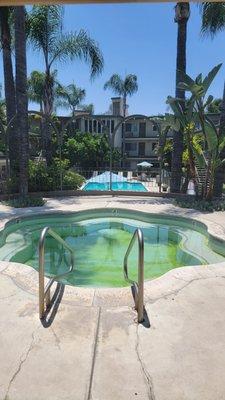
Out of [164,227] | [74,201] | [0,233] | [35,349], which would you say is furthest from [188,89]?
[35,349]

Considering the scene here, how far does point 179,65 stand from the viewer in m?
14.0

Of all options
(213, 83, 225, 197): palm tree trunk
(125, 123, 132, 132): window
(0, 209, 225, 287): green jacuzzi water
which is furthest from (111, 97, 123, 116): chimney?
(0, 209, 225, 287): green jacuzzi water

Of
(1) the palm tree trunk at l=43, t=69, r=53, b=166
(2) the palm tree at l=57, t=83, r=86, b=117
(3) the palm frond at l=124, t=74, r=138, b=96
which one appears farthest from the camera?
(3) the palm frond at l=124, t=74, r=138, b=96

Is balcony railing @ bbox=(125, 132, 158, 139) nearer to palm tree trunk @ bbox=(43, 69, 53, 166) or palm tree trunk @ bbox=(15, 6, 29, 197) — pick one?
palm tree trunk @ bbox=(43, 69, 53, 166)

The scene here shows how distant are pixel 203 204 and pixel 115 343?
362 inches

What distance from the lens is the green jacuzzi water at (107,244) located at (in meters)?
7.18

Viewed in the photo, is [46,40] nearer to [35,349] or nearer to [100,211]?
[100,211]

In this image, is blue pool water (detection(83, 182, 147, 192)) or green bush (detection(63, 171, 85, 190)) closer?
green bush (detection(63, 171, 85, 190))

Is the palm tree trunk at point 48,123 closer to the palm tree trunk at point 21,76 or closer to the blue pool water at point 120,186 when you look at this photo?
the palm tree trunk at point 21,76

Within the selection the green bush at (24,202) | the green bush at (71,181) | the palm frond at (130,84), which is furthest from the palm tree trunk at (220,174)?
the palm frond at (130,84)

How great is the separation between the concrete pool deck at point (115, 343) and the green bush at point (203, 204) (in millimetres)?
6669

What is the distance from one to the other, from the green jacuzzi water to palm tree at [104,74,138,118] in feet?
120

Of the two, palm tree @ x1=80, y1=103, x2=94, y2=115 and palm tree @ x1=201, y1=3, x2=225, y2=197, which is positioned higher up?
palm tree @ x1=80, y1=103, x2=94, y2=115

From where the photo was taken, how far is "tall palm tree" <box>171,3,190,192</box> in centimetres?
1348
